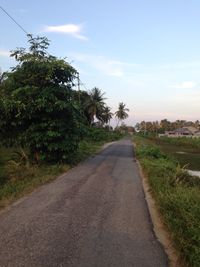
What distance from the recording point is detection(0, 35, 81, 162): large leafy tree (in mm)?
18141

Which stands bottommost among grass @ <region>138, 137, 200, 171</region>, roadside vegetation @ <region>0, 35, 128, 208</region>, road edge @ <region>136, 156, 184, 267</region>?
grass @ <region>138, 137, 200, 171</region>

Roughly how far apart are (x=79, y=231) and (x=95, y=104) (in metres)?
67.7

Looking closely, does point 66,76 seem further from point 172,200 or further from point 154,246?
point 154,246

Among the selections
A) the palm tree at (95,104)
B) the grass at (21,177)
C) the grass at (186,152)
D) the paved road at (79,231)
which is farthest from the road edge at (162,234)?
the palm tree at (95,104)

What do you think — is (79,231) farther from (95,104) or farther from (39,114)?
(95,104)

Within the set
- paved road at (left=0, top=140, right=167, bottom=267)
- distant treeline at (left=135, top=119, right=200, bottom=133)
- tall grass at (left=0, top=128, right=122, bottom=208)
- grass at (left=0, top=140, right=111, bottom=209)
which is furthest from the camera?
distant treeline at (left=135, top=119, right=200, bottom=133)

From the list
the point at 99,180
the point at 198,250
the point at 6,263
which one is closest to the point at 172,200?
the point at 198,250

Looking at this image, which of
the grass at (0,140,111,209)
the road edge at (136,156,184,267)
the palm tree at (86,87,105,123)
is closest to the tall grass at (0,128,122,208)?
the grass at (0,140,111,209)

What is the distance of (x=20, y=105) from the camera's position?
17.8 meters

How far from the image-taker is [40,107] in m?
18.0

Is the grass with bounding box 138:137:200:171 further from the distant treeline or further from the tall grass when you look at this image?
the distant treeline

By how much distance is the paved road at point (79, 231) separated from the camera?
6012 mm

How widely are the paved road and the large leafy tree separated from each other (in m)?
6.30

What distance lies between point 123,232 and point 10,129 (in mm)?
12391
